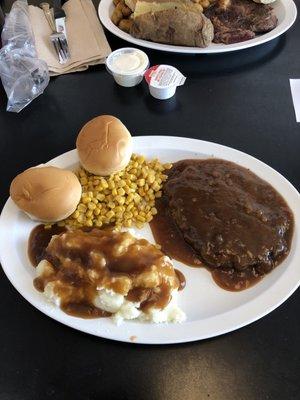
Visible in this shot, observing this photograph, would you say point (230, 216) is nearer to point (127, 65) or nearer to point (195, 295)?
point (195, 295)

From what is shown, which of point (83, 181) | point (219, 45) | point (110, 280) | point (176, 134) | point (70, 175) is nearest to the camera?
point (110, 280)

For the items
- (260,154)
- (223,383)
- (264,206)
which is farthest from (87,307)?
(260,154)

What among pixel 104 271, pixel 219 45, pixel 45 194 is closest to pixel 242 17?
pixel 219 45

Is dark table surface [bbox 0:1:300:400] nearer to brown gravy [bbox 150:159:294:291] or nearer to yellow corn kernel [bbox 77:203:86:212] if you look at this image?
brown gravy [bbox 150:159:294:291]

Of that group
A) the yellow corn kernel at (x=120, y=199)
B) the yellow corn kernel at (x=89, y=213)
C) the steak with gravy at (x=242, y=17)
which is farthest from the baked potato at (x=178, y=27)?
the yellow corn kernel at (x=89, y=213)

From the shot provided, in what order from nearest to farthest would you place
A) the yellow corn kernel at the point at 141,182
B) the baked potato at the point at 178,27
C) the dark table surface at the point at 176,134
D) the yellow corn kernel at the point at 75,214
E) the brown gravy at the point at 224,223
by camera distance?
the dark table surface at the point at 176,134
the brown gravy at the point at 224,223
the yellow corn kernel at the point at 75,214
the yellow corn kernel at the point at 141,182
the baked potato at the point at 178,27

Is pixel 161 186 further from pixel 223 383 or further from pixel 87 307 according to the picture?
pixel 223 383

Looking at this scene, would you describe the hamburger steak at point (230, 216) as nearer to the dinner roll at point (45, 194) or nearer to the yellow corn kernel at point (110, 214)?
the yellow corn kernel at point (110, 214)
